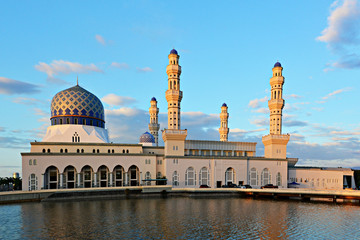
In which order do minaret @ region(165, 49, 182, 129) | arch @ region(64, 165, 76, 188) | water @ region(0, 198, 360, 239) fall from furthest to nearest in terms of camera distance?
1. minaret @ region(165, 49, 182, 129)
2. arch @ region(64, 165, 76, 188)
3. water @ region(0, 198, 360, 239)

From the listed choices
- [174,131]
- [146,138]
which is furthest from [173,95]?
[146,138]

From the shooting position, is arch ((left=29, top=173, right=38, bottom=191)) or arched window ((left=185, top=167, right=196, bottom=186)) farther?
arched window ((left=185, top=167, right=196, bottom=186))

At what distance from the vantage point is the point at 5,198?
48.0 m

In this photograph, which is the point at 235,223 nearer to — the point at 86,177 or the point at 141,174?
the point at 141,174

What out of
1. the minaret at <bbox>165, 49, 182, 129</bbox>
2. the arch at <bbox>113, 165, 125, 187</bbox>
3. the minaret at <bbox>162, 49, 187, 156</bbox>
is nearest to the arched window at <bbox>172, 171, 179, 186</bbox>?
the minaret at <bbox>162, 49, 187, 156</bbox>

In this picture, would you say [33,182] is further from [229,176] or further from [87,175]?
[229,176]

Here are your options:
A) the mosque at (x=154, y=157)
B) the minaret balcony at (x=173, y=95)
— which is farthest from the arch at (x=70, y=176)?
the minaret balcony at (x=173, y=95)

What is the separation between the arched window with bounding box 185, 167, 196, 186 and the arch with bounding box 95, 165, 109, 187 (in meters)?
19.6

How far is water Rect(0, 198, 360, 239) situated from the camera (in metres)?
26.6

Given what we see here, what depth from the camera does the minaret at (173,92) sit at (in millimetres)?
70625

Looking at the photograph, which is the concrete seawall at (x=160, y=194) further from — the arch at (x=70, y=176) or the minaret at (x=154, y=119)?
the minaret at (x=154, y=119)

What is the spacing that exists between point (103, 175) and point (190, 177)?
70.5ft

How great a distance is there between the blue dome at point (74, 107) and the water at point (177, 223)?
33800mm

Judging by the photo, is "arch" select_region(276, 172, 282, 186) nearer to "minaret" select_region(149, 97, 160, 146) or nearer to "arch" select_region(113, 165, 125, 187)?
"arch" select_region(113, 165, 125, 187)
